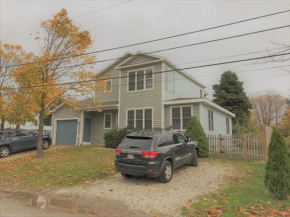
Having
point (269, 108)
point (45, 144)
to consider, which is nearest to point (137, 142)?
point (45, 144)

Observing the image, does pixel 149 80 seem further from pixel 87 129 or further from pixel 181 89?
pixel 87 129

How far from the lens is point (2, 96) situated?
62.3 feet

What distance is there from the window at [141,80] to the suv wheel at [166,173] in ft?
32.2

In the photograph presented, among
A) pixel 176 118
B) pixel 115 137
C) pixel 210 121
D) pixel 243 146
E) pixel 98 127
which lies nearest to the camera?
pixel 243 146

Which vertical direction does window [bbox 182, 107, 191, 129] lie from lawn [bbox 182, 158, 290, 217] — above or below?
above

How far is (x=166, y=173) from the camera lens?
Answer: 7.41 m

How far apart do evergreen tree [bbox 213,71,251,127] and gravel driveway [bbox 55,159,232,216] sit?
21.8m

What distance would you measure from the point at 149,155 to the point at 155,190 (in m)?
1.09

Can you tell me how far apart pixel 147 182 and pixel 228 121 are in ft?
54.6

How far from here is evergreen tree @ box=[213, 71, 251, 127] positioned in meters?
28.6

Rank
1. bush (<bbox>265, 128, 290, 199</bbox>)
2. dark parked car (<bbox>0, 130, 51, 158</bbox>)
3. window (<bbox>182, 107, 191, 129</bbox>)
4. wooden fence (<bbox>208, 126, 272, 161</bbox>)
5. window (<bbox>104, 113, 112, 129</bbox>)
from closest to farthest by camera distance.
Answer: bush (<bbox>265, 128, 290, 199</bbox>)
wooden fence (<bbox>208, 126, 272, 161</bbox>)
dark parked car (<bbox>0, 130, 51, 158</bbox>)
window (<bbox>182, 107, 191, 129</bbox>)
window (<bbox>104, 113, 112, 129</bbox>)

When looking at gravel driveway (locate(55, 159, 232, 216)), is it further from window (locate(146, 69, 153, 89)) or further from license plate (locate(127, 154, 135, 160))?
window (locate(146, 69, 153, 89))

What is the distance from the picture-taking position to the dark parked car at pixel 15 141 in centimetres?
1402

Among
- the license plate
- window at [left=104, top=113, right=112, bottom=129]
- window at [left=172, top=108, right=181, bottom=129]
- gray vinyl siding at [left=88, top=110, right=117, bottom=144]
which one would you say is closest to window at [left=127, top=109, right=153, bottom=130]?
window at [left=172, top=108, right=181, bottom=129]
